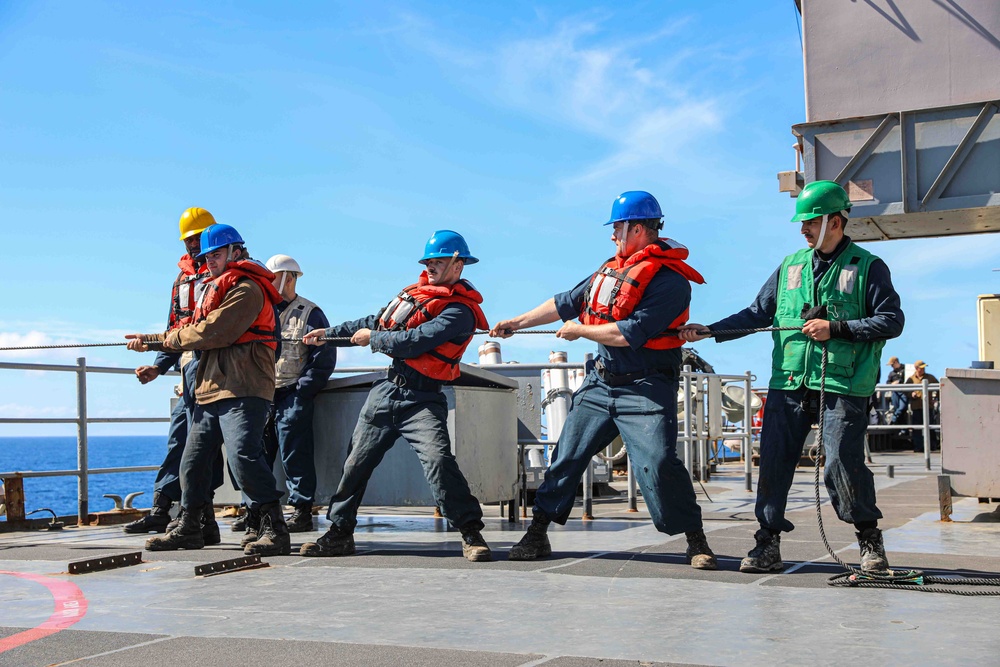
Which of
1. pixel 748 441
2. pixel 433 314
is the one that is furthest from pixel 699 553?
pixel 748 441

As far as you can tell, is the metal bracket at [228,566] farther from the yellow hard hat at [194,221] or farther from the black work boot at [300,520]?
the yellow hard hat at [194,221]

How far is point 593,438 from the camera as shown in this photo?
6.03 meters

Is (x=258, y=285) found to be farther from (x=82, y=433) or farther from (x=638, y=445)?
(x=82, y=433)

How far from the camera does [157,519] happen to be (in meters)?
8.08

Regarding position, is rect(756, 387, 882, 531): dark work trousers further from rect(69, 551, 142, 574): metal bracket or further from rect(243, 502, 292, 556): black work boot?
rect(69, 551, 142, 574): metal bracket

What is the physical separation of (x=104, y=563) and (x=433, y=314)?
2.28 meters

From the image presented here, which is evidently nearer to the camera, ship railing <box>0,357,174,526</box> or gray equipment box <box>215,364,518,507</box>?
gray equipment box <box>215,364,518,507</box>

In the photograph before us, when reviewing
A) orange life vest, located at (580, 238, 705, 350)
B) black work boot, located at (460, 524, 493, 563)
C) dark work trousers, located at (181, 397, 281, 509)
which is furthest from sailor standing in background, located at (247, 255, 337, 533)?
orange life vest, located at (580, 238, 705, 350)

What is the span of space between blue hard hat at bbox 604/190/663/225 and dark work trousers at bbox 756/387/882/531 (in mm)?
1149

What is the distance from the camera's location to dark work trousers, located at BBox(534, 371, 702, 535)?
5.70 metres

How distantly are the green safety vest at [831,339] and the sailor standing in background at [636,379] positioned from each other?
0.56 meters

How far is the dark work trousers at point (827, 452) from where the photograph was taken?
17.3 ft

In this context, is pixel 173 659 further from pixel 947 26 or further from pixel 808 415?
pixel 947 26

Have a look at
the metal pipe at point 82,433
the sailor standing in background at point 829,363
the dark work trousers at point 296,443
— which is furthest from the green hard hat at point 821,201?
the metal pipe at point 82,433
